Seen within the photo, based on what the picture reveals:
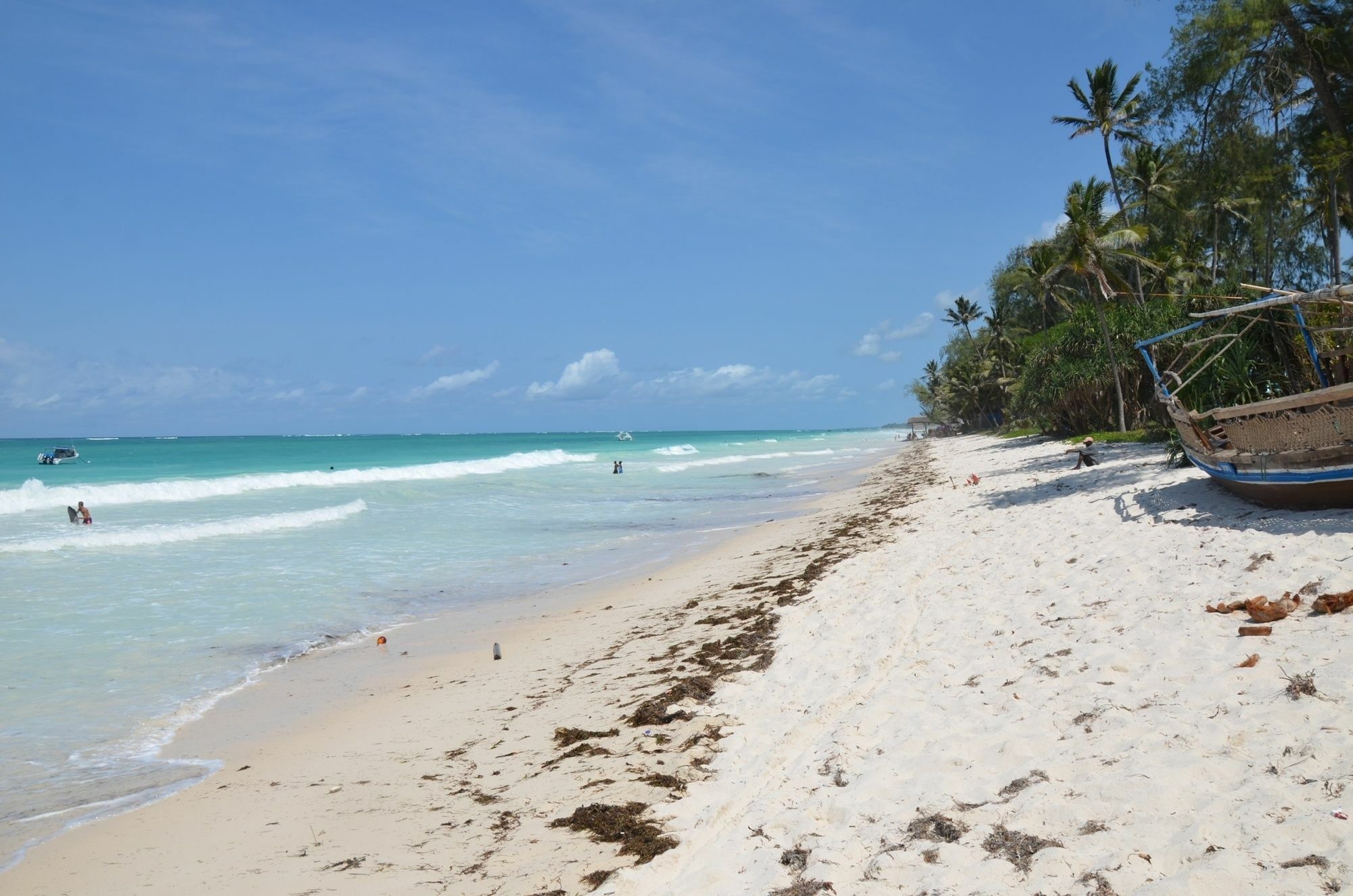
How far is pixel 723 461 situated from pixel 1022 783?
57.2 m

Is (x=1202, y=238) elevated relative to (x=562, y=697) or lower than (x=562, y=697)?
elevated

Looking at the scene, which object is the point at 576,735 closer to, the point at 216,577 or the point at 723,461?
the point at 216,577

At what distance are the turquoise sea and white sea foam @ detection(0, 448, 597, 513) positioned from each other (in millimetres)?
201

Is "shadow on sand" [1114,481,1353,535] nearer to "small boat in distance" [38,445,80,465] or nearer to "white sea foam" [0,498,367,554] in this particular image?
"white sea foam" [0,498,367,554]

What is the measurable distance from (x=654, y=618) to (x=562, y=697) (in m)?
3.04

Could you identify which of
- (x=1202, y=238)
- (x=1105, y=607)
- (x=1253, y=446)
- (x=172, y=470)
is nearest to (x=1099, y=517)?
(x=1253, y=446)

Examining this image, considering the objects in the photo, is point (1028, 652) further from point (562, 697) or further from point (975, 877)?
point (562, 697)

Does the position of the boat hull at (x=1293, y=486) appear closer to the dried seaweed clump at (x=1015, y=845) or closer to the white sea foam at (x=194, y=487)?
the dried seaweed clump at (x=1015, y=845)

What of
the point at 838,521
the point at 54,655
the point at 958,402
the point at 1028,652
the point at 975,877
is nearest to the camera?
the point at 975,877

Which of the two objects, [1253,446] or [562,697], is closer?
[562,697]

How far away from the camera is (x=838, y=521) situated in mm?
17969

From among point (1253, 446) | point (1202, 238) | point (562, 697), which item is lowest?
point (562, 697)

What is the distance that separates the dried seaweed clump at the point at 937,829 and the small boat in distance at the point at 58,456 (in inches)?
3354

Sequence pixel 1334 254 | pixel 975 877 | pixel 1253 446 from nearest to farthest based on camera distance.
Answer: pixel 975 877, pixel 1253 446, pixel 1334 254
